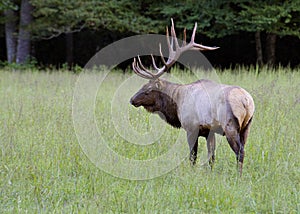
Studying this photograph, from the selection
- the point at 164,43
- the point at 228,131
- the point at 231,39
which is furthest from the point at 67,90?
the point at 231,39

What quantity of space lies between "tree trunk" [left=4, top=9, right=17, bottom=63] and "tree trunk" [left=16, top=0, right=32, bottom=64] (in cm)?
64

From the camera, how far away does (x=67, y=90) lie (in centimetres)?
903

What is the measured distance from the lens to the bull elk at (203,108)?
4598mm

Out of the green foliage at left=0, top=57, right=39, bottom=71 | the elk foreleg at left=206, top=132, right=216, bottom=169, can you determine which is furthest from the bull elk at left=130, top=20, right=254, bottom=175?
the green foliage at left=0, top=57, right=39, bottom=71

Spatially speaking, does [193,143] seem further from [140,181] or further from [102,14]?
[102,14]

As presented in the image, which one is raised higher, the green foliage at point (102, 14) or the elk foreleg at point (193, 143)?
the green foliage at point (102, 14)

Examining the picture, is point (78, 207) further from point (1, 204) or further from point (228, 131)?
point (228, 131)

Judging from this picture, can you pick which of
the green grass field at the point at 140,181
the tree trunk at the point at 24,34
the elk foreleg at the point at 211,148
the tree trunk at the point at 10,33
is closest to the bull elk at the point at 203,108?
the elk foreleg at the point at 211,148

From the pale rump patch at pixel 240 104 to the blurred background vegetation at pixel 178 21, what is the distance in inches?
323

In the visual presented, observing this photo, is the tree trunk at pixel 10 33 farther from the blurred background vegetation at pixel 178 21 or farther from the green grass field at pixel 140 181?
the green grass field at pixel 140 181

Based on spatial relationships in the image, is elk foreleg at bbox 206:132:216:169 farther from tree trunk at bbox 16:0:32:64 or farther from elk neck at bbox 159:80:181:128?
tree trunk at bbox 16:0:32:64

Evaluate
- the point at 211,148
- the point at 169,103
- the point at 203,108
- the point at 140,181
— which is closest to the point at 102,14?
the point at 169,103

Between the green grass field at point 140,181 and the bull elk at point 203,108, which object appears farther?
the bull elk at point 203,108

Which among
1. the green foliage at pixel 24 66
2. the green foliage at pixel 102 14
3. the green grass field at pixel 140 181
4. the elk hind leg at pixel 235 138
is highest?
the green foliage at pixel 102 14
